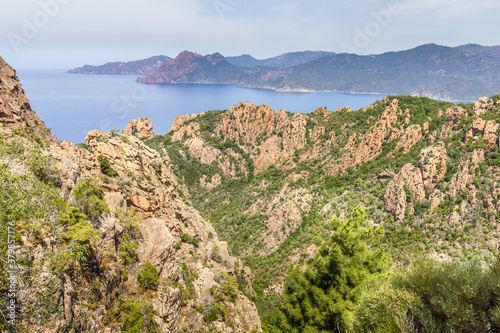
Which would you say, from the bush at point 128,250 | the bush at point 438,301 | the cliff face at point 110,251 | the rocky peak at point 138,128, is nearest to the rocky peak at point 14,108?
the cliff face at point 110,251

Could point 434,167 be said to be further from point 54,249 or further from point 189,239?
point 54,249

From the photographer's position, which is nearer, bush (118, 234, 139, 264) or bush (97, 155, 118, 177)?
bush (118, 234, 139, 264)

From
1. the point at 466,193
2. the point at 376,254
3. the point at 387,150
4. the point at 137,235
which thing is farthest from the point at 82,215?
the point at 387,150

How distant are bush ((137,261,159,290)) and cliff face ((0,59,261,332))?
61 millimetres

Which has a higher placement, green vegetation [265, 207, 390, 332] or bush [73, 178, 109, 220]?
bush [73, 178, 109, 220]

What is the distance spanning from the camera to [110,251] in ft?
49.4

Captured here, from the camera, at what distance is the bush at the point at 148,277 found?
16.5 metres

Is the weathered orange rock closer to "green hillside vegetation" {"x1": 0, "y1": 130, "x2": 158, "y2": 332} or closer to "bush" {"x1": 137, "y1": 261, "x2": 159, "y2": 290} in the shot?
"bush" {"x1": 137, "y1": 261, "x2": 159, "y2": 290}

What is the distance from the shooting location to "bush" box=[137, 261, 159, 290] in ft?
54.1

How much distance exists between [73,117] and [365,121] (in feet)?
388

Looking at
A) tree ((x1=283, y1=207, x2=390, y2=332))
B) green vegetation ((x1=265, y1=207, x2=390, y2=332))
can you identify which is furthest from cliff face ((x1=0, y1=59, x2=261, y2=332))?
tree ((x1=283, y1=207, x2=390, y2=332))

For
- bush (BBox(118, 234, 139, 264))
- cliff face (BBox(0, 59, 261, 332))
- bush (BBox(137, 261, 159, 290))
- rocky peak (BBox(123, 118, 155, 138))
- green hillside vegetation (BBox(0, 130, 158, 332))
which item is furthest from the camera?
rocky peak (BBox(123, 118, 155, 138))

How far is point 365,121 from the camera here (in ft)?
200

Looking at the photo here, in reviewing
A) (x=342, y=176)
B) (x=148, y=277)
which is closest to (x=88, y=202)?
(x=148, y=277)
